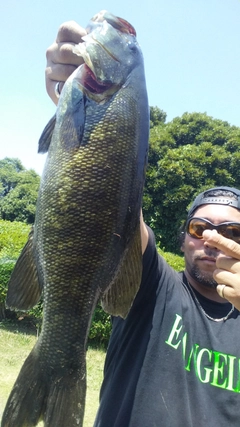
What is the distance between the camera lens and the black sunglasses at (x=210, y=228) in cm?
258

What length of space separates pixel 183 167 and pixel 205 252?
48.6 feet

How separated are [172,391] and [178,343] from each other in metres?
0.25

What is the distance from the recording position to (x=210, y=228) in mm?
2602

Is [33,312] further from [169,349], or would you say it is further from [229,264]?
[229,264]

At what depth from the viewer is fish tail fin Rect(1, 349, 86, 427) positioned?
1.54 m

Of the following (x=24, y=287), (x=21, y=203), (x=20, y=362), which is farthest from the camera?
(x=21, y=203)

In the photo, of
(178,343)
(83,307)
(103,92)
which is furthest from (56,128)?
(178,343)

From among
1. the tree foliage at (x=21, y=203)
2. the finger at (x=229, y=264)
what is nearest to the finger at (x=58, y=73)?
the finger at (x=229, y=264)

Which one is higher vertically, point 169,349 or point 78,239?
point 78,239

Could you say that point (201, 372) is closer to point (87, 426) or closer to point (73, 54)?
point (73, 54)

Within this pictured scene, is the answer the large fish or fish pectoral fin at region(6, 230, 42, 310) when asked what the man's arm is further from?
fish pectoral fin at region(6, 230, 42, 310)

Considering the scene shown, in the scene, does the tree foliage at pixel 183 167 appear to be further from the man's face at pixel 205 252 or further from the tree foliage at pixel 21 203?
the man's face at pixel 205 252

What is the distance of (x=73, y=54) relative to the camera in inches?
72.6

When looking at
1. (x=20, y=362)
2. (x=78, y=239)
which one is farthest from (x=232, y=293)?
(x=20, y=362)
